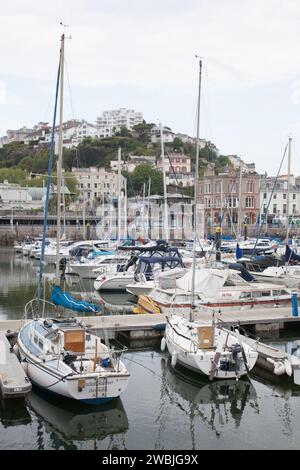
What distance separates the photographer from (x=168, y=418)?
1598 cm

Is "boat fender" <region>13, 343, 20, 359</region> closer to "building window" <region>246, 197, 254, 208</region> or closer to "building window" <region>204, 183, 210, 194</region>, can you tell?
"building window" <region>246, 197, 254, 208</region>

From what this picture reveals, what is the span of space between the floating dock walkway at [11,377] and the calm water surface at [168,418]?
57 centimetres

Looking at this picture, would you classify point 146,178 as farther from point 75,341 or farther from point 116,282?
point 75,341

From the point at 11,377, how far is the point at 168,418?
15.8 ft

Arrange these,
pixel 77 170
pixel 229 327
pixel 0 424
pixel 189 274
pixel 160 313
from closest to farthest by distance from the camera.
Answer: pixel 0 424 < pixel 229 327 < pixel 160 313 < pixel 189 274 < pixel 77 170

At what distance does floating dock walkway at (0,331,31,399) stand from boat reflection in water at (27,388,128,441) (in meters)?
0.76

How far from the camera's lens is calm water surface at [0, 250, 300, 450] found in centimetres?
1446

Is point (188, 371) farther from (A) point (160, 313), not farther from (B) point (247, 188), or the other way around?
(B) point (247, 188)

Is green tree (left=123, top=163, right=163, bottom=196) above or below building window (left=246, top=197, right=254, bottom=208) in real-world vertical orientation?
above

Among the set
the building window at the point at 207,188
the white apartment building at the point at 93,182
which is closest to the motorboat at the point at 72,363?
the building window at the point at 207,188

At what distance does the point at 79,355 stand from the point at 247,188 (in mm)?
74526

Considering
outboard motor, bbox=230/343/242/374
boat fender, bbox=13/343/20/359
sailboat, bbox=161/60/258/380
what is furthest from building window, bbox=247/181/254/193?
outboard motor, bbox=230/343/242/374
